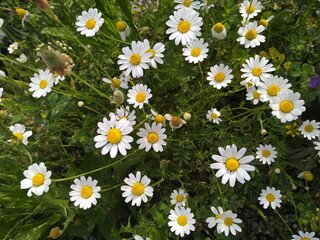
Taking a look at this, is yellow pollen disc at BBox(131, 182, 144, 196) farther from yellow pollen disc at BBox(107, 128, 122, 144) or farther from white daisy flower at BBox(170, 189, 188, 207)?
yellow pollen disc at BBox(107, 128, 122, 144)

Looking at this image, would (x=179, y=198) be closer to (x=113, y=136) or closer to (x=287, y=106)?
(x=113, y=136)

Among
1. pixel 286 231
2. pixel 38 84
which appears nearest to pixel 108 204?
pixel 38 84

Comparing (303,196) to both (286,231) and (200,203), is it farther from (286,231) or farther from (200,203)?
(200,203)

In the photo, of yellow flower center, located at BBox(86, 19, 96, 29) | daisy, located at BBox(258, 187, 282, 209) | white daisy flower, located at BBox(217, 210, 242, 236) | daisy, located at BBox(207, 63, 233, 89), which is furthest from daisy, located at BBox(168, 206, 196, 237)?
yellow flower center, located at BBox(86, 19, 96, 29)

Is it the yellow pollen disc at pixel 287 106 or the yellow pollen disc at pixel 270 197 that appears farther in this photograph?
the yellow pollen disc at pixel 270 197

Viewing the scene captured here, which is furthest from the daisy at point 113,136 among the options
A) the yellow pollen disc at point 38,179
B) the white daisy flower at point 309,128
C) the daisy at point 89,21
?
the white daisy flower at point 309,128

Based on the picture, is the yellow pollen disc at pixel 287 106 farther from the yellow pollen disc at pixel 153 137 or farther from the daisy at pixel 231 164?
the yellow pollen disc at pixel 153 137
